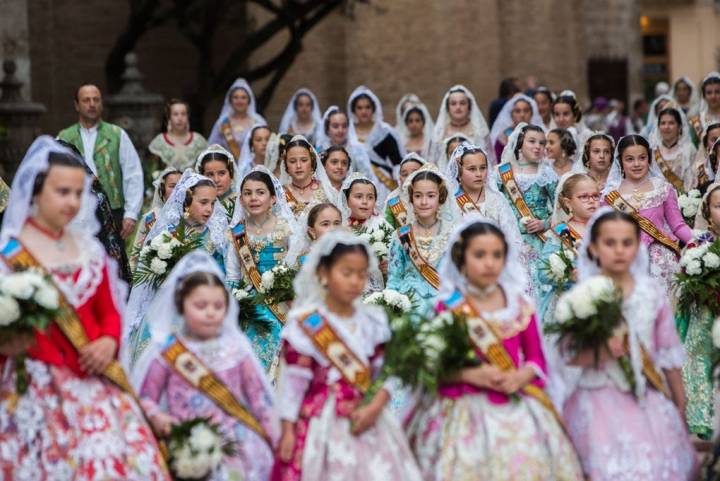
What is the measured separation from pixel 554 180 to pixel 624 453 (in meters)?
6.19

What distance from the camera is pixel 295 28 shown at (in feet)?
81.8

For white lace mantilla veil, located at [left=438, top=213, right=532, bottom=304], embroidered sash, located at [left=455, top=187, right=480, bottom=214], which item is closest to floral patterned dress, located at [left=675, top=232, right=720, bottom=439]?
embroidered sash, located at [left=455, top=187, right=480, bottom=214]

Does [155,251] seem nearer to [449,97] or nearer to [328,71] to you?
[449,97]

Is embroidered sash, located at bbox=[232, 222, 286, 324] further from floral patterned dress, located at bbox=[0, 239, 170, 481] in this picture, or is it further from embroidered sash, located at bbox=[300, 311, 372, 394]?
floral patterned dress, located at bbox=[0, 239, 170, 481]

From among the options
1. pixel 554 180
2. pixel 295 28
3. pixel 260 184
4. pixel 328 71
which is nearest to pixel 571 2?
pixel 328 71

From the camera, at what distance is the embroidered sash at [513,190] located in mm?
14297

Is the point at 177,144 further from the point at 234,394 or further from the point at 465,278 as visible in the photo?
the point at 234,394

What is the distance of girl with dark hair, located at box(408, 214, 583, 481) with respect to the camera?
8453 mm

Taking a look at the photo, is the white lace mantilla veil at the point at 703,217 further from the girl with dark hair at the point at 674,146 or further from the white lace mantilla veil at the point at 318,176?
the girl with dark hair at the point at 674,146

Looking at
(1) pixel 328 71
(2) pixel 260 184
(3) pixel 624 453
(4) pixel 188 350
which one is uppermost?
(1) pixel 328 71

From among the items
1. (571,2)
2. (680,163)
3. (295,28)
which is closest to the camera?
(680,163)

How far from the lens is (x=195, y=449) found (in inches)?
323

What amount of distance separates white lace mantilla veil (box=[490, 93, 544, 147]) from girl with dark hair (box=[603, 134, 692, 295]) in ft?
14.6

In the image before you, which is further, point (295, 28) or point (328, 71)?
point (328, 71)
